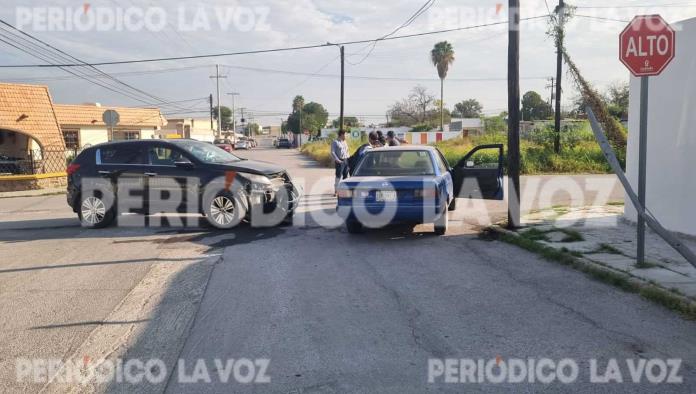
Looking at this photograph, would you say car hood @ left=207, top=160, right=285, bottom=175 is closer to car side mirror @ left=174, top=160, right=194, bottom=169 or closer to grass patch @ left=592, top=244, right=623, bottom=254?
car side mirror @ left=174, top=160, right=194, bottom=169

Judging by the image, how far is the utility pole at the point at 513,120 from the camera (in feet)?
30.7

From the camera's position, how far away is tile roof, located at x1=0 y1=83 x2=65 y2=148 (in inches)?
952

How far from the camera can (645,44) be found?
657cm

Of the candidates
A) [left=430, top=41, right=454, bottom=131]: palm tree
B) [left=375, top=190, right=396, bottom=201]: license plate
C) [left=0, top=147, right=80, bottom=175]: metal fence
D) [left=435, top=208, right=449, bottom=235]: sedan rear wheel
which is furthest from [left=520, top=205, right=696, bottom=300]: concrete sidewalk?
[left=430, top=41, right=454, bottom=131]: palm tree

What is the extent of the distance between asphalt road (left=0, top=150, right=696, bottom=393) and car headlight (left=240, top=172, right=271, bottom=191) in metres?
1.40

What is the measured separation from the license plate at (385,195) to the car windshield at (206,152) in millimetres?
3578

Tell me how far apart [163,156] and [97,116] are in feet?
110

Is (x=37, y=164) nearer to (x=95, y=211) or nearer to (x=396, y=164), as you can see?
(x=95, y=211)

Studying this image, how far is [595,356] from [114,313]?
4.46 meters

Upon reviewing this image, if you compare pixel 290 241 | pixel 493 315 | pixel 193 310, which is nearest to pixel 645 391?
pixel 493 315

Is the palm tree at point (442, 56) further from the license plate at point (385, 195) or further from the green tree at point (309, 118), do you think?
the license plate at point (385, 195)

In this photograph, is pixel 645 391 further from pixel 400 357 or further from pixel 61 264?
pixel 61 264

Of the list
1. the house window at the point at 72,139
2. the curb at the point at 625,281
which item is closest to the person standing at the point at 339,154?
the curb at the point at 625,281

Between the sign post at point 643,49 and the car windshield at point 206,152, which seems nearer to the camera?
the sign post at point 643,49
